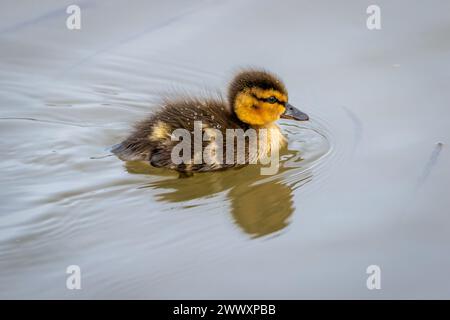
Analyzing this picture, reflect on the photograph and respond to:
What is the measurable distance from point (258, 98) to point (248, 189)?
1.77ft

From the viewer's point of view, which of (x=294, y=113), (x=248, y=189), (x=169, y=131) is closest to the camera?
(x=248, y=189)

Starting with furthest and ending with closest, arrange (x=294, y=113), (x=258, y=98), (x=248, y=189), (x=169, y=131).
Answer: (x=294, y=113) < (x=258, y=98) < (x=169, y=131) < (x=248, y=189)

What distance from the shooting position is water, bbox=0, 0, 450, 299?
300cm

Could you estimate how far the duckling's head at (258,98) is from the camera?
398 centimetres

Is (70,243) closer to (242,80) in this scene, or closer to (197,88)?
(242,80)

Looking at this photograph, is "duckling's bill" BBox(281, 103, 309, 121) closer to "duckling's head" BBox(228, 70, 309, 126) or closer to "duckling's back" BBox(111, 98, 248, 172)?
"duckling's head" BBox(228, 70, 309, 126)

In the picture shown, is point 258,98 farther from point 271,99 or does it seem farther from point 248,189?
point 248,189

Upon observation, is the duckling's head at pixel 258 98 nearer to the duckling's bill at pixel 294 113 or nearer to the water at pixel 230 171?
the duckling's bill at pixel 294 113

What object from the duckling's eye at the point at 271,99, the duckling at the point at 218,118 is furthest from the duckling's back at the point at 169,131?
the duckling's eye at the point at 271,99

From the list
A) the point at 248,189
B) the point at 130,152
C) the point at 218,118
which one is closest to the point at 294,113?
the point at 218,118

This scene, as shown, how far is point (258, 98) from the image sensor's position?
4004mm

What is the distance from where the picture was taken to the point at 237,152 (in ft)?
12.8

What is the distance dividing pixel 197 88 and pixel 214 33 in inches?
19.9

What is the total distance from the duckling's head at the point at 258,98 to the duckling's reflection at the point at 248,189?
221mm
